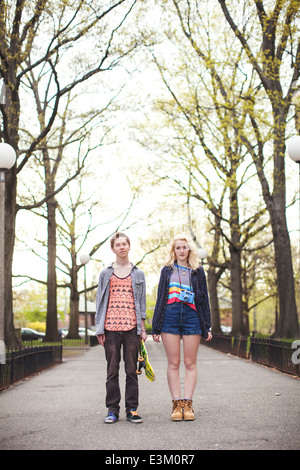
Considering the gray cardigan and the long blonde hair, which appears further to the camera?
the long blonde hair

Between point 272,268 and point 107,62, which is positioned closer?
point 107,62

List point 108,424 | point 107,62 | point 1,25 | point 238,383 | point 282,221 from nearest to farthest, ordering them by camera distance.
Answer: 1. point 108,424
2. point 238,383
3. point 1,25
4. point 107,62
5. point 282,221

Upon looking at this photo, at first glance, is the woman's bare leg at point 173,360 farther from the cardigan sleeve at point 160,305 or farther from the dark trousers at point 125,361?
the dark trousers at point 125,361

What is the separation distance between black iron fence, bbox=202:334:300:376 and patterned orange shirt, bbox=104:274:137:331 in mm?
5342

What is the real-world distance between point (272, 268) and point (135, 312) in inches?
1609

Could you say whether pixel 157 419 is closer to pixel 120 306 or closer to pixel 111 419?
pixel 111 419

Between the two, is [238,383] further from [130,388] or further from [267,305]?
[267,305]

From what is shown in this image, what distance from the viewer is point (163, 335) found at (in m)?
6.05

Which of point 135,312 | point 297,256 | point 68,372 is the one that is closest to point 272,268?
point 297,256

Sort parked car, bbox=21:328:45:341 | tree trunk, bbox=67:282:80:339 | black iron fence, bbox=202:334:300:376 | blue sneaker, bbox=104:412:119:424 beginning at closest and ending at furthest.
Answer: blue sneaker, bbox=104:412:119:424 → black iron fence, bbox=202:334:300:376 → tree trunk, bbox=67:282:80:339 → parked car, bbox=21:328:45:341

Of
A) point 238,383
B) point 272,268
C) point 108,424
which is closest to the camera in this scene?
point 108,424

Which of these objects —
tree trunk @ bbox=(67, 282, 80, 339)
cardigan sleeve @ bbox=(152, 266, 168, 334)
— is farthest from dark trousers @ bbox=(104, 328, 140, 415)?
tree trunk @ bbox=(67, 282, 80, 339)

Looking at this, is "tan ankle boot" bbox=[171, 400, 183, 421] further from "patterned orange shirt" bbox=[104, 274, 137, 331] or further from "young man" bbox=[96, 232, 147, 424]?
"patterned orange shirt" bbox=[104, 274, 137, 331]

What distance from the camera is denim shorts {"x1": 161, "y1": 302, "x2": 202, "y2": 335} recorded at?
6004 mm
